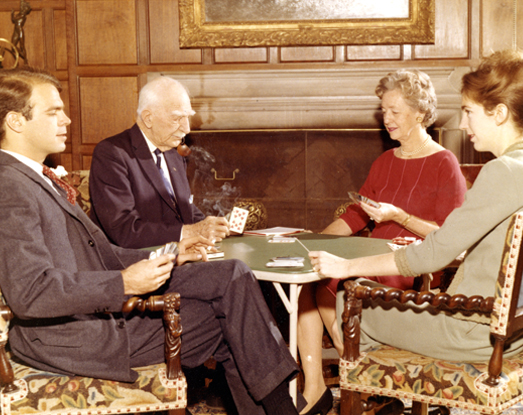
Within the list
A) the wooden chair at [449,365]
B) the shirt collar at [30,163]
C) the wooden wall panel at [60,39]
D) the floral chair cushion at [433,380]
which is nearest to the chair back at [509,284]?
the wooden chair at [449,365]

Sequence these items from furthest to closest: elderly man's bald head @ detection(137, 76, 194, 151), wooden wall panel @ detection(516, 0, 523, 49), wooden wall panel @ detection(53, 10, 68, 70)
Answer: wooden wall panel @ detection(53, 10, 68, 70) → wooden wall panel @ detection(516, 0, 523, 49) → elderly man's bald head @ detection(137, 76, 194, 151)

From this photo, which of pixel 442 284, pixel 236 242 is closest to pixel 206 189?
pixel 236 242

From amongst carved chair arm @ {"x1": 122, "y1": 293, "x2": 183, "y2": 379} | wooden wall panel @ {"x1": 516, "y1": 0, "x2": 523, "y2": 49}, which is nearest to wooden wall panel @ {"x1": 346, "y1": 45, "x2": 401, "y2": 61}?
wooden wall panel @ {"x1": 516, "y1": 0, "x2": 523, "y2": 49}

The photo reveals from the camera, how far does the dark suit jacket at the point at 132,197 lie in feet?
9.07

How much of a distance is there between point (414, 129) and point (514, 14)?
1.99 metres

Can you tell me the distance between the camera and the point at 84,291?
1.66m

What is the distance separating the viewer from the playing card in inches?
113

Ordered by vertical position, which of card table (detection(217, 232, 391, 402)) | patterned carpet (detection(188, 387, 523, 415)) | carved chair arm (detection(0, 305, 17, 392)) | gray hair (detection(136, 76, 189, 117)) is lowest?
patterned carpet (detection(188, 387, 523, 415))

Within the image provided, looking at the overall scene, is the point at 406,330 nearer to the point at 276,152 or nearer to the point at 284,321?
the point at 284,321

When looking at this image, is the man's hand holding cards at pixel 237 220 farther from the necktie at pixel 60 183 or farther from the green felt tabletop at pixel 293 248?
the necktie at pixel 60 183

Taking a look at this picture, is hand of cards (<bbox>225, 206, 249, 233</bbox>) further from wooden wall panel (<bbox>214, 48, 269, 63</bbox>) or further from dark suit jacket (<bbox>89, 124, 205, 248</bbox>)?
wooden wall panel (<bbox>214, 48, 269, 63</bbox>)

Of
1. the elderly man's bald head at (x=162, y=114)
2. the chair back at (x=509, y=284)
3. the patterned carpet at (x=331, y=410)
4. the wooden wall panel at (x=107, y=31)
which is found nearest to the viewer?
the chair back at (x=509, y=284)

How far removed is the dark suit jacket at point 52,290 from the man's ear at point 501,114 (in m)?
1.37

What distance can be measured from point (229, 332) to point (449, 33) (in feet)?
11.6
